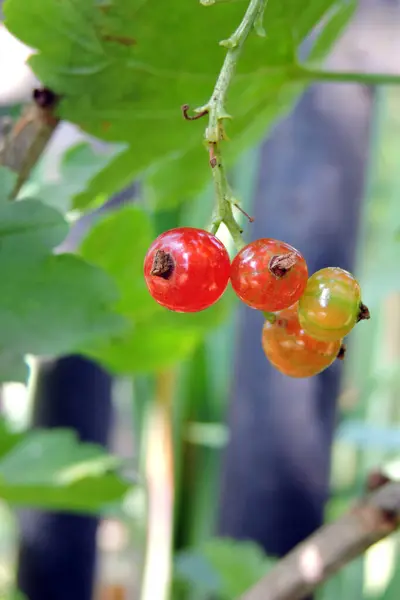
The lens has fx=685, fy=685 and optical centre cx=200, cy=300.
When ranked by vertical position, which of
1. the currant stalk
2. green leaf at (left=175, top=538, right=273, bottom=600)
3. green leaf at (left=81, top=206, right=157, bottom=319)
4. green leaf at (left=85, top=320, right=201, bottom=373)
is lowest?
green leaf at (left=175, top=538, right=273, bottom=600)

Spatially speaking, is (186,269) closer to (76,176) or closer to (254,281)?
(254,281)

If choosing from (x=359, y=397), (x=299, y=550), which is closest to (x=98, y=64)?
(x=299, y=550)

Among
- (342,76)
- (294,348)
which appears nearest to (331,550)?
(294,348)

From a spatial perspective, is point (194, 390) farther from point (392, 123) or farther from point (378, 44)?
point (392, 123)

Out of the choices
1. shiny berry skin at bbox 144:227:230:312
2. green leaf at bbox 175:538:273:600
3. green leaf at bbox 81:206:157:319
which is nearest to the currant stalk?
shiny berry skin at bbox 144:227:230:312

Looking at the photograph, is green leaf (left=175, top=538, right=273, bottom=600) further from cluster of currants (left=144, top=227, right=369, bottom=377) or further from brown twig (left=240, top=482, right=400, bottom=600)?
cluster of currants (left=144, top=227, right=369, bottom=377)

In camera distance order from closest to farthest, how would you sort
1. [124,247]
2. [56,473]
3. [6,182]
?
[6,182]
[124,247]
[56,473]

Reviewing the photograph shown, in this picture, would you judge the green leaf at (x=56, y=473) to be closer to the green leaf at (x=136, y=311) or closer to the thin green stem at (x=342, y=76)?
the green leaf at (x=136, y=311)
